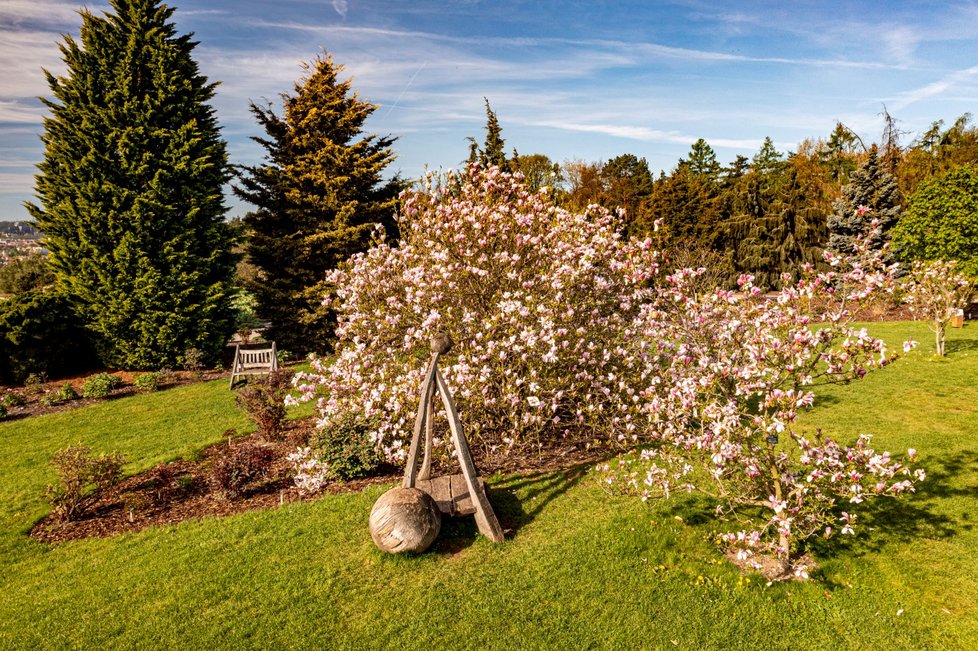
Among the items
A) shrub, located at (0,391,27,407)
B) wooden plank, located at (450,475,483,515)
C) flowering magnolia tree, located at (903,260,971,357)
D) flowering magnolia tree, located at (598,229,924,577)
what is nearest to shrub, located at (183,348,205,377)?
shrub, located at (0,391,27,407)

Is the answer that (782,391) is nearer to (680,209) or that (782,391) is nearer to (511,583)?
(511,583)

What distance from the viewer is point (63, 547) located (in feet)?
23.6

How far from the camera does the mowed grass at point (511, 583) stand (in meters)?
5.26

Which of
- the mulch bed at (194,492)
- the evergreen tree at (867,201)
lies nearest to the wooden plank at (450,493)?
the mulch bed at (194,492)

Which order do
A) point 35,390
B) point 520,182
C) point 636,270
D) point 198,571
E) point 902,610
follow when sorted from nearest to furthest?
point 902,610, point 198,571, point 636,270, point 520,182, point 35,390

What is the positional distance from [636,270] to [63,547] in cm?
A: 935

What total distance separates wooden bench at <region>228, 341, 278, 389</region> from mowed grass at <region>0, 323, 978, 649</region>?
22.5ft

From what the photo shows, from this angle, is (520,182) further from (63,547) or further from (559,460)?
(63,547)

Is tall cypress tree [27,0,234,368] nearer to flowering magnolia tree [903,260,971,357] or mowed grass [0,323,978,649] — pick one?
mowed grass [0,323,978,649]

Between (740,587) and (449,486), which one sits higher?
(449,486)

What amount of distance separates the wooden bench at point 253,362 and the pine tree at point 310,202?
419 cm

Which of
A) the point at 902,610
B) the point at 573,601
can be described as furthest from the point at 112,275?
the point at 902,610

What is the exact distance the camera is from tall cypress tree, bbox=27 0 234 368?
16656mm

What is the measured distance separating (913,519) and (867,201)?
27.7 m
